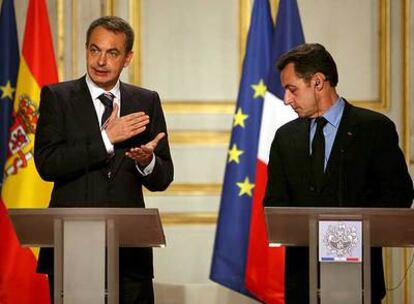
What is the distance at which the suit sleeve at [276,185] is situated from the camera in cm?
372

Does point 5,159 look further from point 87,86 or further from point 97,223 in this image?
point 97,223

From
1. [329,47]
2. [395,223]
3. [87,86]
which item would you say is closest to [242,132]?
[329,47]

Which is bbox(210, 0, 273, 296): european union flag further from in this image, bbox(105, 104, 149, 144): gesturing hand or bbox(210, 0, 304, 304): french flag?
bbox(105, 104, 149, 144): gesturing hand

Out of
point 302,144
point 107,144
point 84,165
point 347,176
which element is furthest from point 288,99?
point 84,165

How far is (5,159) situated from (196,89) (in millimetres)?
1360

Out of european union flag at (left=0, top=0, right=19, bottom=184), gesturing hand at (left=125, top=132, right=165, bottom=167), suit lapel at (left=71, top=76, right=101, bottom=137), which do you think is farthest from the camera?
european union flag at (left=0, top=0, right=19, bottom=184)

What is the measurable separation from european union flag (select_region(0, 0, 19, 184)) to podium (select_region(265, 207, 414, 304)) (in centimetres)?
262

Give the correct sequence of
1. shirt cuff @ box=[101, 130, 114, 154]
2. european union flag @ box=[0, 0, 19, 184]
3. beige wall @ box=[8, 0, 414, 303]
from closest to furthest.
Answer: shirt cuff @ box=[101, 130, 114, 154]
european union flag @ box=[0, 0, 19, 184]
beige wall @ box=[8, 0, 414, 303]

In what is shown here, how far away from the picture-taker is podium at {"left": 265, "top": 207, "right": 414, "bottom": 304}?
3.22 metres

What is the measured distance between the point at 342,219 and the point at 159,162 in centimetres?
83

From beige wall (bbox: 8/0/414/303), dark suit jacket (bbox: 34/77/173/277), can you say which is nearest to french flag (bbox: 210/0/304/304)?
beige wall (bbox: 8/0/414/303)

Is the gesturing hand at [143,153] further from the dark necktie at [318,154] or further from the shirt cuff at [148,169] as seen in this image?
the dark necktie at [318,154]

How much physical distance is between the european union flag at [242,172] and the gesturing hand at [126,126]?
6.17 ft

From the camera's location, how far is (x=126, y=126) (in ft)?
11.7
